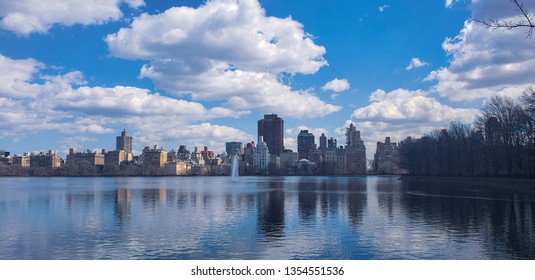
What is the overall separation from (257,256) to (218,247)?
263 cm

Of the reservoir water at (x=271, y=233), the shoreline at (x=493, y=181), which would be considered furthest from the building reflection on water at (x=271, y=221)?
the shoreline at (x=493, y=181)

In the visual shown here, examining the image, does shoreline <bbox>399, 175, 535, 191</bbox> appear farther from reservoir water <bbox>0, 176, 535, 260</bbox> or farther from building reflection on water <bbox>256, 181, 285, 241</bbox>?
building reflection on water <bbox>256, 181, 285, 241</bbox>

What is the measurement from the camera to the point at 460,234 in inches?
1075

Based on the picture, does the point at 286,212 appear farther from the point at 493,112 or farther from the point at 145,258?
the point at 493,112

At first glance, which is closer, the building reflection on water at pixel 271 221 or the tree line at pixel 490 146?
the building reflection on water at pixel 271 221

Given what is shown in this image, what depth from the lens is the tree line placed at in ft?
227

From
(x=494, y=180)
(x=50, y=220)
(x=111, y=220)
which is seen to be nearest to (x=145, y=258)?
(x=111, y=220)

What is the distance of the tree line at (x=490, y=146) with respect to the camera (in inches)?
2719

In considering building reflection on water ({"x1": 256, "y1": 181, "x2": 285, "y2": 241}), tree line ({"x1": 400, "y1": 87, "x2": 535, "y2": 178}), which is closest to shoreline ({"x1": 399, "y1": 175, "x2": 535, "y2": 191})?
tree line ({"x1": 400, "y1": 87, "x2": 535, "y2": 178})

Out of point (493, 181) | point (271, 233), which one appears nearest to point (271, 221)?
point (271, 233)

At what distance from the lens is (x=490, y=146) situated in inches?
3275

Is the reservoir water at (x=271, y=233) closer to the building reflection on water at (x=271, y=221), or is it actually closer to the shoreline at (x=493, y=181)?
the building reflection on water at (x=271, y=221)

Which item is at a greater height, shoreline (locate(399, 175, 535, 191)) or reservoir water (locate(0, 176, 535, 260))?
shoreline (locate(399, 175, 535, 191))
